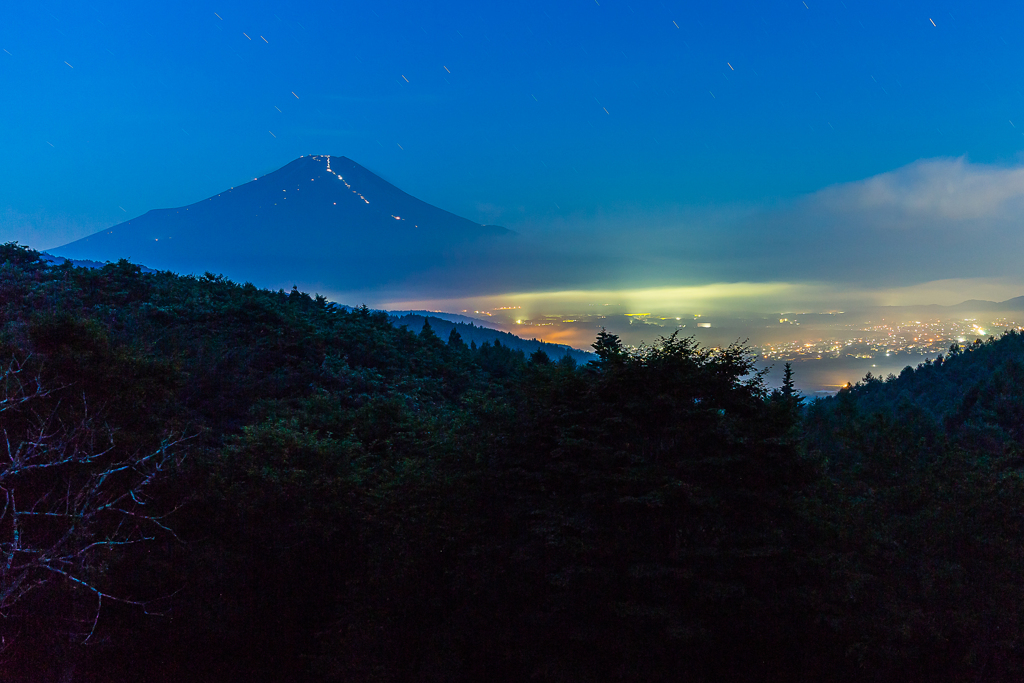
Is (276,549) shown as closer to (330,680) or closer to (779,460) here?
(330,680)

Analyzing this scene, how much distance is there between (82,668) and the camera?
27.2ft

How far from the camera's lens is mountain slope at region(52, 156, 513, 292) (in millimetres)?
116500

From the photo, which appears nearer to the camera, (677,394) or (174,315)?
(677,394)

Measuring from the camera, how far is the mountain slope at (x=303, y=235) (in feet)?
382

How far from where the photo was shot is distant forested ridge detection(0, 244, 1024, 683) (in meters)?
7.28

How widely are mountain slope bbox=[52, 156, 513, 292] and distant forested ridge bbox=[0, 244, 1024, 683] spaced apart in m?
105

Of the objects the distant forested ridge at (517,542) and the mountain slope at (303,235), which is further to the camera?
the mountain slope at (303,235)

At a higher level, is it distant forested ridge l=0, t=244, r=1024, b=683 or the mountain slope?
the mountain slope

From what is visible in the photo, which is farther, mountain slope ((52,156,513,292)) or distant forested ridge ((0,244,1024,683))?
mountain slope ((52,156,513,292))

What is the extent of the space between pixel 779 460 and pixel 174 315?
22510 mm

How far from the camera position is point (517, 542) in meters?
8.23

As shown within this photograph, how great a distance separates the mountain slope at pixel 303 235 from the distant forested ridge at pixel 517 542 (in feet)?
345

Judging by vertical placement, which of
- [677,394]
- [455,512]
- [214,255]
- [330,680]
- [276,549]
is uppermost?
[214,255]

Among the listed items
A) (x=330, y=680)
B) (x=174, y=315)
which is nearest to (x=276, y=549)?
(x=330, y=680)
